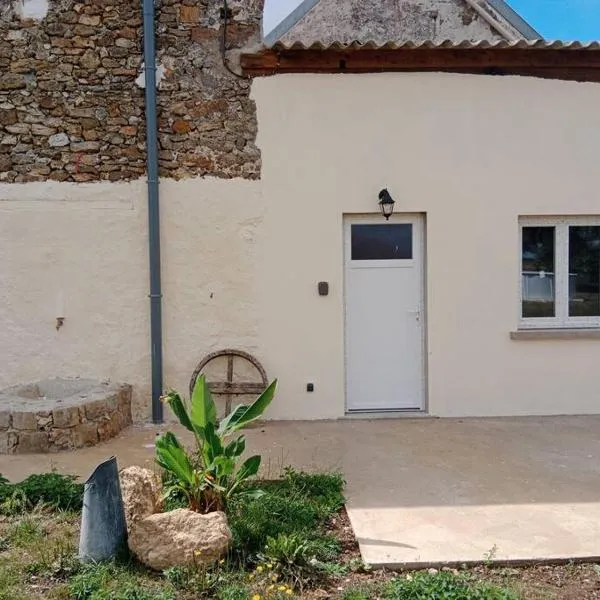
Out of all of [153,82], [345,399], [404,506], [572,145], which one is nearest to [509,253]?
[572,145]

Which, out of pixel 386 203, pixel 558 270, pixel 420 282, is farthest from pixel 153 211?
pixel 558 270

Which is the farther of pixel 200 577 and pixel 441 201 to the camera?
pixel 441 201

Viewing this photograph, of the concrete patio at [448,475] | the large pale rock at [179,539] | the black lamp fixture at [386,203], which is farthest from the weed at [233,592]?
the black lamp fixture at [386,203]

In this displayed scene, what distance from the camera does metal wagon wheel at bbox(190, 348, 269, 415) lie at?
7.38 meters

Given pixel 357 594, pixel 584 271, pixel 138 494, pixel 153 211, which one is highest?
pixel 153 211

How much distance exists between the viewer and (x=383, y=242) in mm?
7691

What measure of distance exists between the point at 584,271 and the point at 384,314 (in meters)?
2.60

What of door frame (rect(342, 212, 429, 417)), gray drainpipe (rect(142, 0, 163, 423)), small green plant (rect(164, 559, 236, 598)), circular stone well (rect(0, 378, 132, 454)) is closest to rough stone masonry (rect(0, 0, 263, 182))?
Answer: gray drainpipe (rect(142, 0, 163, 423))

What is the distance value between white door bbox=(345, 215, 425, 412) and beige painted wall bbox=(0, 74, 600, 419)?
0.20 metres

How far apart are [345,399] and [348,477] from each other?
2272 millimetres

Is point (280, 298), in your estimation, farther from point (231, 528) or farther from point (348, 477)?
point (231, 528)

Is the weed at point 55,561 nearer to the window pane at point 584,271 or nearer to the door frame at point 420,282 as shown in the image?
the door frame at point 420,282

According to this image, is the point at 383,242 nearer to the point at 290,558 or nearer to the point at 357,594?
the point at 290,558

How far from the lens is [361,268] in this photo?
766 cm
